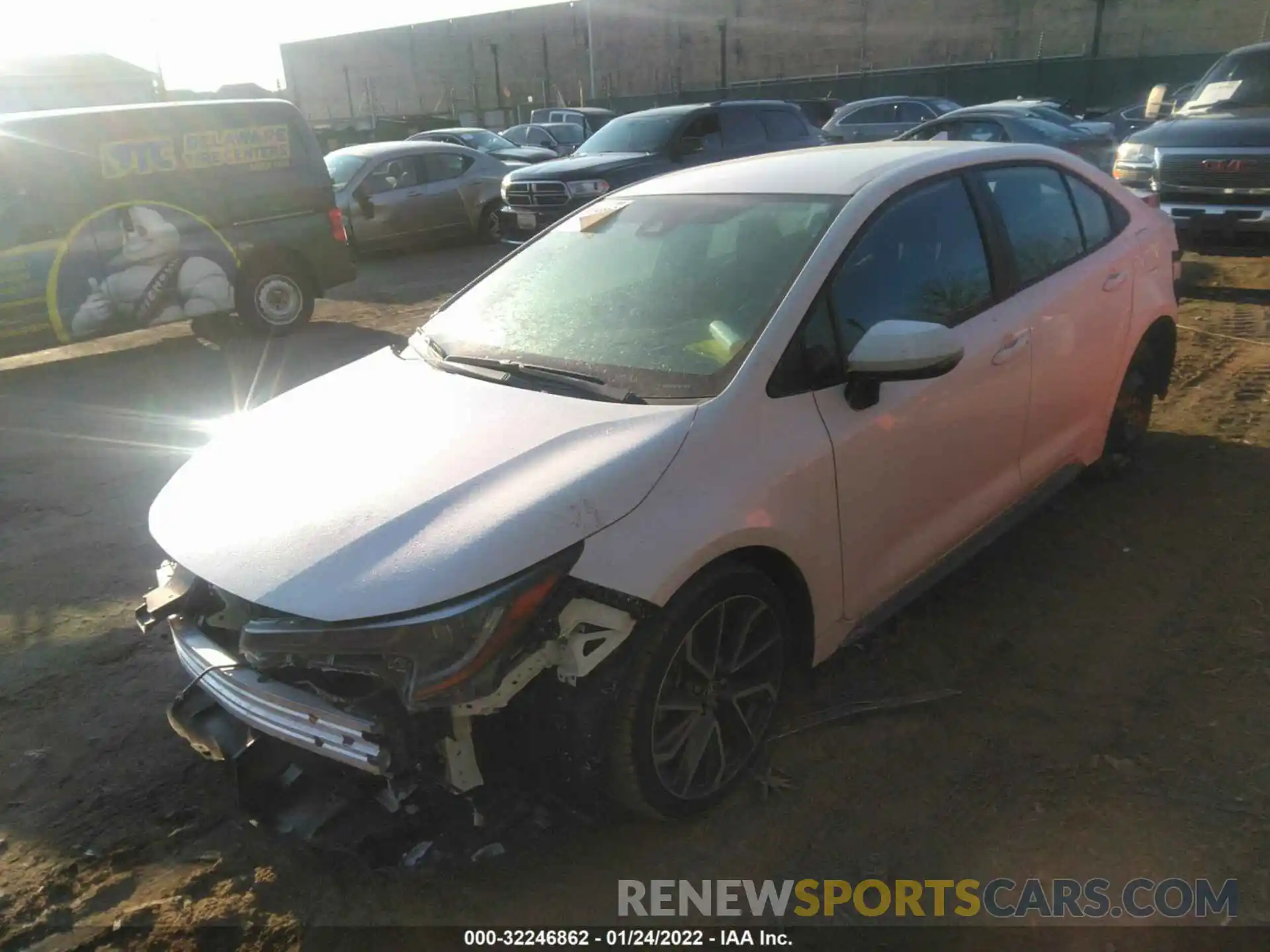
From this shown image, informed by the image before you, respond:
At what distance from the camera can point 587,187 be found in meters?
11.3

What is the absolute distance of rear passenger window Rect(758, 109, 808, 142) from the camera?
1262cm

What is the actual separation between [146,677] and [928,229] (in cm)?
335

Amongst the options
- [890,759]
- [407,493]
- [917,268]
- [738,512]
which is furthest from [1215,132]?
[407,493]

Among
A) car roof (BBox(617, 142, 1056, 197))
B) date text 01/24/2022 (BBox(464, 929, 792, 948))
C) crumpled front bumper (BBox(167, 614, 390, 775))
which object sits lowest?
date text 01/24/2022 (BBox(464, 929, 792, 948))

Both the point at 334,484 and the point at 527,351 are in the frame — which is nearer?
the point at 334,484

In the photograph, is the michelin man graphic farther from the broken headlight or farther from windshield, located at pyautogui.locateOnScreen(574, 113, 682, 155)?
the broken headlight

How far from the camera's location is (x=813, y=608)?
9.76 ft

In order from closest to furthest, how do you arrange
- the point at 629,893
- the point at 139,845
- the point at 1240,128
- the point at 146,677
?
the point at 629,893 < the point at 139,845 < the point at 146,677 < the point at 1240,128

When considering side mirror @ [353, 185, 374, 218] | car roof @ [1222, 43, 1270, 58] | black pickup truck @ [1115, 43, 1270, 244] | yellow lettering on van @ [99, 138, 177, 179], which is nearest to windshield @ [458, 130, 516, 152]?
side mirror @ [353, 185, 374, 218]

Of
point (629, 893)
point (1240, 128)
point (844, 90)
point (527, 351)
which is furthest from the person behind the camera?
point (844, 90)

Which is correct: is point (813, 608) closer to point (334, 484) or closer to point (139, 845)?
point (334, 484)

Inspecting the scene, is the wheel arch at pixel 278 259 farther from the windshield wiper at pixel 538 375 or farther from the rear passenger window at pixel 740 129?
the windshield wiper at pixel 538 375

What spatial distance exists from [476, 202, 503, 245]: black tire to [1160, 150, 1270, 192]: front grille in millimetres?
8552

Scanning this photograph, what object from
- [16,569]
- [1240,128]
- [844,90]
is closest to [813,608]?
[16,569]
